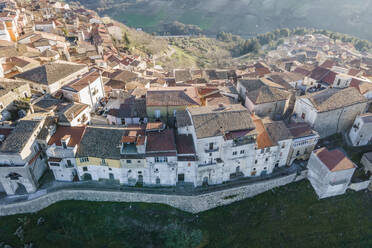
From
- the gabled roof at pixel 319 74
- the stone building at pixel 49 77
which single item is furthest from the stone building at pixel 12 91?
the gabled roof at pixel 319 74

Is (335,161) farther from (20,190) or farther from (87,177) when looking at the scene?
(20,190)

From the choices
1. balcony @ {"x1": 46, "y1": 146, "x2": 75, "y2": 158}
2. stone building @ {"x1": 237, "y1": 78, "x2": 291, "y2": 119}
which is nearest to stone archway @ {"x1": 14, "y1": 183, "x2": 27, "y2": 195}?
balcony @ {"x1": 46, "y1": 146, "x2": 75, "y2": 158}

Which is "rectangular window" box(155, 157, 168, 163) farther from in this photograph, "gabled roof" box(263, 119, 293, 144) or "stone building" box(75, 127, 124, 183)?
"gabled roof" box(263, 119, 293, 144)

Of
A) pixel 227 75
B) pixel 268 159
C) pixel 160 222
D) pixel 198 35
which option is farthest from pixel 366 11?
pixel 160 222

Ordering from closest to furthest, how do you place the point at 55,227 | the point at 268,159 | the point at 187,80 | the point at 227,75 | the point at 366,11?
the point at 55,227 → the point at 268,159 → the point at 187,80 → the point at 227,75 → the point at 366,11

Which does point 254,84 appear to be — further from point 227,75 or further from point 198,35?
point 198,35

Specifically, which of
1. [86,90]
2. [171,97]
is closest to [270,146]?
[171,97]

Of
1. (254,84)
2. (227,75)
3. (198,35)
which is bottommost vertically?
(198,35)
